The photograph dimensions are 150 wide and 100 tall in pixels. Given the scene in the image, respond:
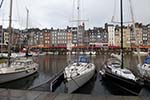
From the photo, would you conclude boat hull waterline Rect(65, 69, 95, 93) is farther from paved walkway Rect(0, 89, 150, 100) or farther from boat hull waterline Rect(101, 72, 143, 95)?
paved walkway Rect(0, 89, 150, 100)

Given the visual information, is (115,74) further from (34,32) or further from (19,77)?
(34,32)

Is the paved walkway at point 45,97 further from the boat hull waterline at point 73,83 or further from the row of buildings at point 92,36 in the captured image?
the row of buildings at point 92,36

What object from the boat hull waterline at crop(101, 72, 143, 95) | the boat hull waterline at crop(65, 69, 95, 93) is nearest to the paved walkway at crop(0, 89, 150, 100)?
the boat hull waterline at crop(65, 69, 95, 93)

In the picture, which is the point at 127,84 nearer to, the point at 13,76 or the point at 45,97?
the point at 45,97

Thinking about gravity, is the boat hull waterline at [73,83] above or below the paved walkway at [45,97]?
below

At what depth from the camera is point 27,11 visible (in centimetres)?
3862

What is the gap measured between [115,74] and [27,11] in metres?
27.7

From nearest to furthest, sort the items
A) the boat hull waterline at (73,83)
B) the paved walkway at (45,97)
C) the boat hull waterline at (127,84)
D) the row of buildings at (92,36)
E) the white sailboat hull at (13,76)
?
the paved walkway at (45,97) < the boat hull waterline at (73,83) < the boat hull waterline at (127,84) < the white sailboat hull at (13,76) < the row of buildings at (92,36)

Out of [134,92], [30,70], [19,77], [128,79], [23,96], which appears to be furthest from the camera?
[30,70]

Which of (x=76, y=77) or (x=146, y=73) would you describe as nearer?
(x=76, y=77)

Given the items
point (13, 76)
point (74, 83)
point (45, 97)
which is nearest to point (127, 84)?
point (74, 83)

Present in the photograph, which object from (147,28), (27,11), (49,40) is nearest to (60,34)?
(49,40)

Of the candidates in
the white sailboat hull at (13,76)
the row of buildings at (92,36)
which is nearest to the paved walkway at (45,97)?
the white sailboat hull at (13,76)

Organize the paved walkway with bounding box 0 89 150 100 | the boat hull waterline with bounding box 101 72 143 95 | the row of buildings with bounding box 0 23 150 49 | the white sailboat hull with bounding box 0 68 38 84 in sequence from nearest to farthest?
the paved walkway with bounding box 0 89 150 100
the boat hull waterline with bounding box 101 72 143 95
the white sailboat hull with bounding box 0 68 38 84
the row of buildings with bounding box 0 23 150 49
